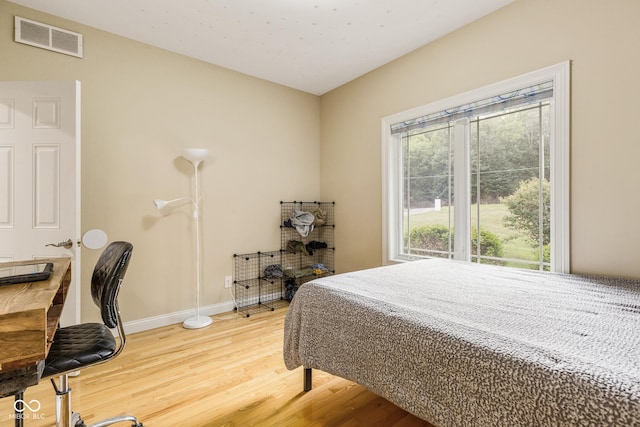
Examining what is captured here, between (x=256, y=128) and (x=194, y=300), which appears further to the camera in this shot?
(x=256, y=128)

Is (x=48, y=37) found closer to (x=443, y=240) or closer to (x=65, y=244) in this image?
(x=65, y=244)

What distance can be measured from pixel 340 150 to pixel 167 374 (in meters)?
2.79

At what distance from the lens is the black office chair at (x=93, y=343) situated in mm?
1139

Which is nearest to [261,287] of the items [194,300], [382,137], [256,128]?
[194,300]

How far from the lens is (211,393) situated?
1.80 m

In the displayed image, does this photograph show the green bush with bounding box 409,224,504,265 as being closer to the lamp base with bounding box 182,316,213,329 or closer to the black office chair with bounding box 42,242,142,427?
the lamp base with bounding box 182,316,213,329

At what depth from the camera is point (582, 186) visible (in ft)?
6.24

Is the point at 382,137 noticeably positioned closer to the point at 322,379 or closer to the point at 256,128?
the point at 256,128

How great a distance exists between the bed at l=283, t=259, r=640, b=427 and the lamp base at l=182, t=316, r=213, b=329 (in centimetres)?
139

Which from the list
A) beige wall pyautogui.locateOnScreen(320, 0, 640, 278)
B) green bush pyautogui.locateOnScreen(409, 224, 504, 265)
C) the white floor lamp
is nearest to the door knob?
the white floor lamp

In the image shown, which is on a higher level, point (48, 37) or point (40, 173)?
point (48, 37)

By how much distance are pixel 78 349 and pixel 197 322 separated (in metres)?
1.72

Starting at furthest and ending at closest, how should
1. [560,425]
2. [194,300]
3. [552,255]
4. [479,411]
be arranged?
[194,300], [552,255], [479,411], [560,425]

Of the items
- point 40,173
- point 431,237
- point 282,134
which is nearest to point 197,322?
point 40,173
